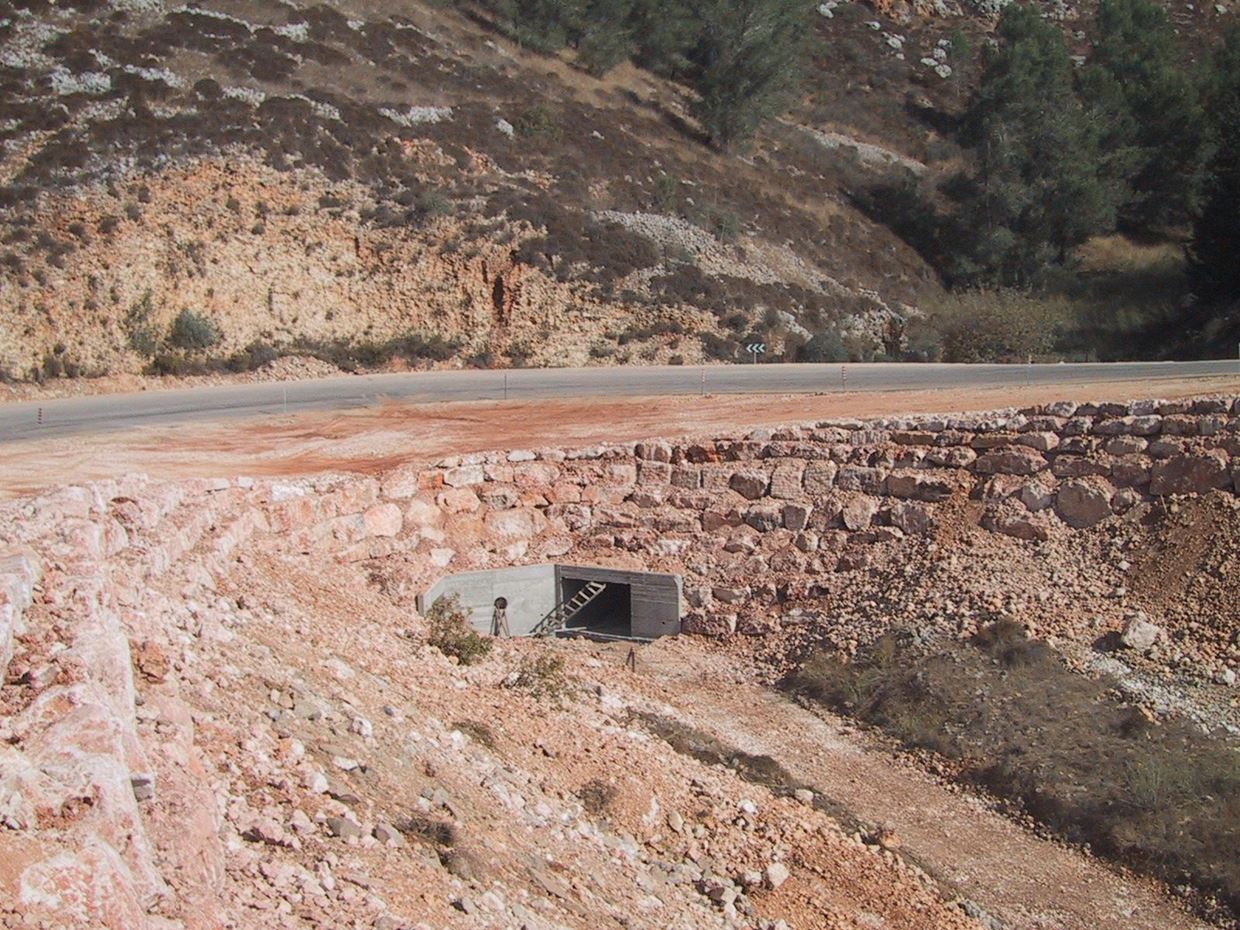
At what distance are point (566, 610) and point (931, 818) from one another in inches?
284

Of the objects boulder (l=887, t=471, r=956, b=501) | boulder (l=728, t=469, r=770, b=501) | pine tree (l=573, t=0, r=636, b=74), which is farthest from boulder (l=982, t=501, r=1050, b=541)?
pine tree (l=573, t=0, r=636, b=74)

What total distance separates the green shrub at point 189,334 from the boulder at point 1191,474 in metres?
24.9

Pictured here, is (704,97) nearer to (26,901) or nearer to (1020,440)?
(1020,440)

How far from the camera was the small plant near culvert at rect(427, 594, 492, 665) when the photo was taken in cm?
1416

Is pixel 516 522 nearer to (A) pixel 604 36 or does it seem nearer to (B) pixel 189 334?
(B) pixel 189 334

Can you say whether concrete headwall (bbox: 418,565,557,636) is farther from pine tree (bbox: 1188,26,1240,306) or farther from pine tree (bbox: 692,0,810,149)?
pine tree (bbox: 692,0,810,149)

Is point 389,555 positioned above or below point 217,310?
below

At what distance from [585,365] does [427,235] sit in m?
6.65

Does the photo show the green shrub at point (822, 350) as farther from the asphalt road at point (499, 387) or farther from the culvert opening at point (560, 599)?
the culvert opening at point (560, 599)

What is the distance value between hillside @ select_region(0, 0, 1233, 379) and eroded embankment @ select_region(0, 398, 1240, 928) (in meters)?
18.0

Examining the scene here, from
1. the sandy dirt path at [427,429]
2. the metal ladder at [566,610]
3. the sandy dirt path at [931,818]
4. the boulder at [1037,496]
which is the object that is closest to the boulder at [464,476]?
the sandy dirt path at [427,429]

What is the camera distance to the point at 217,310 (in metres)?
35.1

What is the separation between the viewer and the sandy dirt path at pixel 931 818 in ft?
38.0

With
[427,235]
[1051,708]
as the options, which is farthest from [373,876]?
[427,235]
